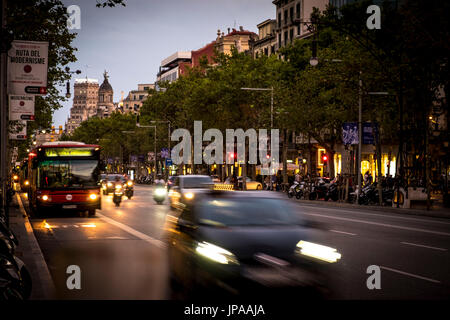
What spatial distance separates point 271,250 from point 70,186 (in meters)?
21.1

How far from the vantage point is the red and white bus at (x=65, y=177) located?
28297 millimetres

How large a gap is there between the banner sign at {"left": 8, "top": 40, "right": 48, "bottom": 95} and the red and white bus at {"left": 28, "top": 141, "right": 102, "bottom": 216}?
1111 cm

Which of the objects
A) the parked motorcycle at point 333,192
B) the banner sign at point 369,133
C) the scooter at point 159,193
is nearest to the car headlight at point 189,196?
the banner sign at point 369,133

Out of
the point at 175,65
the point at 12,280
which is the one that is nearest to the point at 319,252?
the point at 12,280

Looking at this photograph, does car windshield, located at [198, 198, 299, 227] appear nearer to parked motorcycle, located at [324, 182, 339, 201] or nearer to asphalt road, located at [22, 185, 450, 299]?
asphalt road, located at [22, 185, 450, 299]

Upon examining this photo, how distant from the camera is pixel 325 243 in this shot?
1702 cm

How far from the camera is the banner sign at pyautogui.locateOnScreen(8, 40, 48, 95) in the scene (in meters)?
17.6

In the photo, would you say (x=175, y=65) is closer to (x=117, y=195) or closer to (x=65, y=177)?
(x=117, y=195)

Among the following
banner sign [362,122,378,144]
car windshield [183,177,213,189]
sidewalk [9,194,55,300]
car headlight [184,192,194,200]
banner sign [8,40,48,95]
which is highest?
banner sign [8,40,48,95]

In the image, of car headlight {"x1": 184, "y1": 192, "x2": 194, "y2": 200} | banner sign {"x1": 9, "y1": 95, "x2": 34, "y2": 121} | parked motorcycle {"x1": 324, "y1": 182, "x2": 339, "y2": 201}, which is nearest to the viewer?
car headlight {"x1": 184, "y1": 192, "x2": 194, "y2": 200}

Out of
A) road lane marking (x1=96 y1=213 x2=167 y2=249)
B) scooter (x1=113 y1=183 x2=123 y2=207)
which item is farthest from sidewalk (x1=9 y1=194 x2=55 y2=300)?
scooter (x1=113 y1=183 x2=123 y2=207)

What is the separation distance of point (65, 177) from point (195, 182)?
5.44 meters
